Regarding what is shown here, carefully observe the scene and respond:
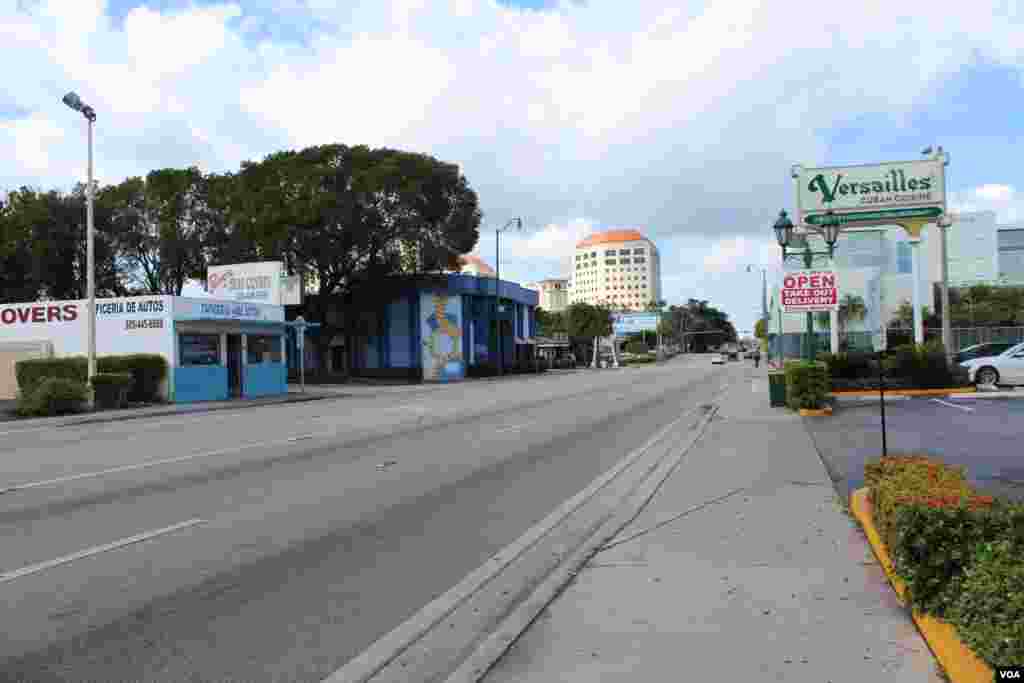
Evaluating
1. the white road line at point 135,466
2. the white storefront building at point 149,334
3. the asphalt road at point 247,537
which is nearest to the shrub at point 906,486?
the asphalt road at point 247,537

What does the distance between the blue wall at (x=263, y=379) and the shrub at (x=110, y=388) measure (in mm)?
7764

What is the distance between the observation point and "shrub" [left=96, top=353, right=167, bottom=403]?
102ft

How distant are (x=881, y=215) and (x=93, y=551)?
95.9ft

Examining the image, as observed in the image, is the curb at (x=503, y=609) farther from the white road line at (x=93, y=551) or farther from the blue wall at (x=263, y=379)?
the blue wall at (x=263, y=379)

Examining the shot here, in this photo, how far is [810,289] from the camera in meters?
18.1

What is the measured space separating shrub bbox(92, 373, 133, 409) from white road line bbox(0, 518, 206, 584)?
22.1 m

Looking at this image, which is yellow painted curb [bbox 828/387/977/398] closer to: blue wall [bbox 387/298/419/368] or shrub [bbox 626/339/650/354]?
blue wall [bbox 387/298/419/368]

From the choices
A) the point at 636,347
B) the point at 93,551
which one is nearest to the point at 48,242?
the point at 93,551

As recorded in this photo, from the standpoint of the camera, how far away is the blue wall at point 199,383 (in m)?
32.8

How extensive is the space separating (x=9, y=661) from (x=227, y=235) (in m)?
57.3

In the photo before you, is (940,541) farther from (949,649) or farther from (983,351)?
(983,351)

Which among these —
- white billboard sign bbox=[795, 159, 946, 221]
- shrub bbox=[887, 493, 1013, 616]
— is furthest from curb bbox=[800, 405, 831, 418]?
shrub bbox=[887, 493, 1013, 616]

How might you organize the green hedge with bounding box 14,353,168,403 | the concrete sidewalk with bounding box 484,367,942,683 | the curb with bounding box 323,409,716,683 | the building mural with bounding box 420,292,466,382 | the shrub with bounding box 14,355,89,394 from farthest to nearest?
the building mural with bounding box 420,292,466,382, the green hedge with bounding box 14,353,168,403, the shrub with bounding box 14,355,89,394, the curb with bounding box 323,409,716,683, the concrete sidewalk with bounding box 484,367,942,683

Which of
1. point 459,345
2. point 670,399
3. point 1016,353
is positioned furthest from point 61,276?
→ point 1016,353
